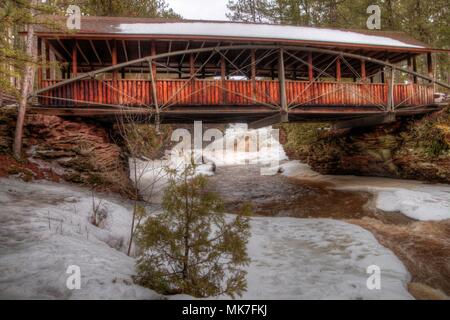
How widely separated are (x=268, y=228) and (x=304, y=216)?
78.5 inches

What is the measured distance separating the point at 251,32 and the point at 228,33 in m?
1.04

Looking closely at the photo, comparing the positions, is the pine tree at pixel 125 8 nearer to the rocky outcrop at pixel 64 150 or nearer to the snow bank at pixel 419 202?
the rocky outcrop at pixel 64 150

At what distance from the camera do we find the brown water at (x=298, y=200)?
9.92 metres

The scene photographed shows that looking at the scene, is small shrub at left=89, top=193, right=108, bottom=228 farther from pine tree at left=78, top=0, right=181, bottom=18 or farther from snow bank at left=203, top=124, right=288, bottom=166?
snow bank at left=203, top=124, right=288, bottom=166

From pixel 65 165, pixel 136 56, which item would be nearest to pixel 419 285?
pixel 65 165

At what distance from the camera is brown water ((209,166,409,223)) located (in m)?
9.92

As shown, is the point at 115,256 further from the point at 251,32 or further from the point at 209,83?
the point at 251,32

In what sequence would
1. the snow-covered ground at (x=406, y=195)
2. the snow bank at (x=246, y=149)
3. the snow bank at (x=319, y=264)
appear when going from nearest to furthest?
the snow bank at (x=319, y=264)
the snow-covered ground at (x=406, y=195)
the snow bank at (x=246, y=149)

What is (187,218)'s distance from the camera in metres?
3.83

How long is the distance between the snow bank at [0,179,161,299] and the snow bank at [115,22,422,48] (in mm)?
7349

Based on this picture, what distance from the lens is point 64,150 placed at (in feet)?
35.2

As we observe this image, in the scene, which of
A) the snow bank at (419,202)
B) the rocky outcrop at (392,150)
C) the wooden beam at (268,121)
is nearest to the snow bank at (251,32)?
the wooden beam at (268,121)

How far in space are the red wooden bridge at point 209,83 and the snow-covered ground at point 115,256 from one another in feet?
13.9

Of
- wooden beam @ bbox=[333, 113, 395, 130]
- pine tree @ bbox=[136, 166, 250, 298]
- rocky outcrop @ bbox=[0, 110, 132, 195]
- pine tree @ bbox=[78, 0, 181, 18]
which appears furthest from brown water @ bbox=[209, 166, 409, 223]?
pine tree @ bbox=[78, 0, 181, 18]
